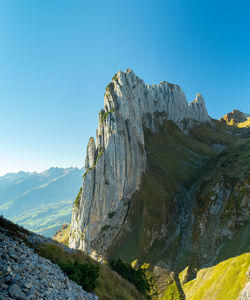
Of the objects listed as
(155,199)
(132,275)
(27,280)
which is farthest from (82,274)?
(155,199)

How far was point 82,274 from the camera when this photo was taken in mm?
20391

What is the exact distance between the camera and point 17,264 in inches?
547

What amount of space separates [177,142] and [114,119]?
5845 cm

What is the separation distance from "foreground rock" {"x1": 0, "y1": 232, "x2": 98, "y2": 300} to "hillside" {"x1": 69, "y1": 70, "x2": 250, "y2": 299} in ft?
148

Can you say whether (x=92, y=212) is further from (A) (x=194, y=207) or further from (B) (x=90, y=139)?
(A) (x=194, y=207)

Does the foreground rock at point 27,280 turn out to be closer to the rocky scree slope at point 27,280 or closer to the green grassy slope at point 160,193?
the rocky scree slope at point 27,280

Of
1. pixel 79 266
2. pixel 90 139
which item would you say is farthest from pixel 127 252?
pixel 90 139

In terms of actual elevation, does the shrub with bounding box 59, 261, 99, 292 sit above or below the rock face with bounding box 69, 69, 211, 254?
below

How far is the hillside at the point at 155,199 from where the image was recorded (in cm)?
5912

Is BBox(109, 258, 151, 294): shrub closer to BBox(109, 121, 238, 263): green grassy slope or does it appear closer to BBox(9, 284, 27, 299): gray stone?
BBox(109, 121, 238, 263): green grassy slope

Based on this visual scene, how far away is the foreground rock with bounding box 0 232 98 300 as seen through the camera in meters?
11.2

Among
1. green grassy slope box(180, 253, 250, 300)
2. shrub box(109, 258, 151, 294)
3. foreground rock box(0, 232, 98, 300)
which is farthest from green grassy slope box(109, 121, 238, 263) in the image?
foreground rock box(0, 232, 98, 300)

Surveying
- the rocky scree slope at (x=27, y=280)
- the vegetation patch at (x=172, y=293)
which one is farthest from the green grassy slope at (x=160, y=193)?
the rocky scree slope at (x=27, y=280)

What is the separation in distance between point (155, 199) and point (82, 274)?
6405 centimetres
